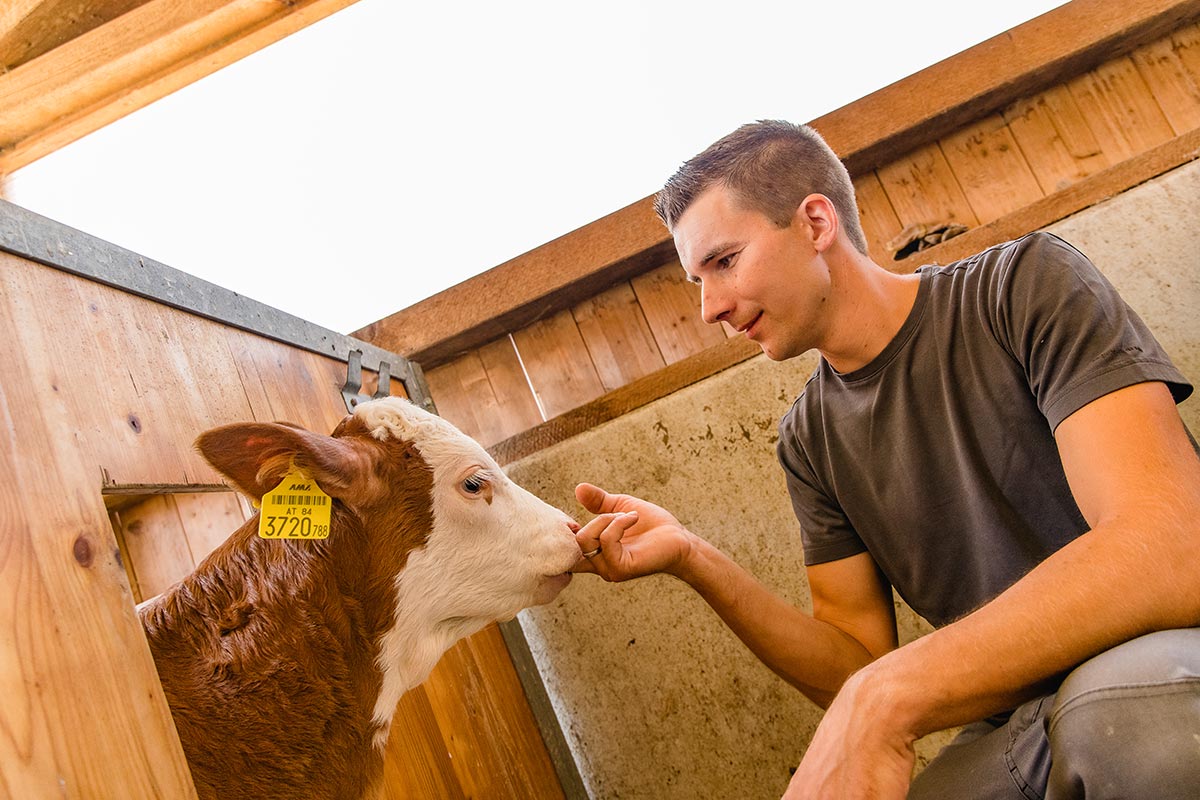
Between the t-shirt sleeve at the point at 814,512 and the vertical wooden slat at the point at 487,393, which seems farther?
the vertical wooden slat at the point at 487,393

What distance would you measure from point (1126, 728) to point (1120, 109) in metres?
2.57

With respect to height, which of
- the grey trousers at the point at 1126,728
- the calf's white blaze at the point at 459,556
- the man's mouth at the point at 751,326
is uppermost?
the man's mouth at the point at 751,326

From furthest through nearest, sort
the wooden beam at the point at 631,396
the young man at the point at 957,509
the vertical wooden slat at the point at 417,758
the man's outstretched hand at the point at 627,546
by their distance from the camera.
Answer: the wooden beam at the point at 631,396 < the vertical wooden slat at the point at 417,758 < the man's outstretched hand at the point at 627,546 < the young man at the point at 957,509

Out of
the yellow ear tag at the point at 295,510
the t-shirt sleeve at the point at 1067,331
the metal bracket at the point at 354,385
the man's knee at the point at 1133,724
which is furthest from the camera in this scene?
the metal bracket at the point at 354,385

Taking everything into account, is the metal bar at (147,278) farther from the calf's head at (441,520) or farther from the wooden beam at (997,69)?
the wooden beam at (997,69)

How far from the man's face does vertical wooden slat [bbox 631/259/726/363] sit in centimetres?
117

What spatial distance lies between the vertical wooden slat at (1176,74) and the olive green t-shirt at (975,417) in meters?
1.75

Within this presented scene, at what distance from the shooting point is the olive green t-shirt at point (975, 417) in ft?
4.58

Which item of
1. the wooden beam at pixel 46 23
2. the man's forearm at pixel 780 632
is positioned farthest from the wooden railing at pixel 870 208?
the wooden beam at pixel 46 23

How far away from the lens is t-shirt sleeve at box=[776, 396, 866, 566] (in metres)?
1.87

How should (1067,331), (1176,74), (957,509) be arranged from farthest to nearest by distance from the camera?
(1176,74) → (957,509) → (1067,331)

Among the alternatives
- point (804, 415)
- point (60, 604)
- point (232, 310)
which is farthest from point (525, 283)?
point (60, 604)

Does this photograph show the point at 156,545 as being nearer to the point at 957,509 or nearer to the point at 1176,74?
the point at 957,509

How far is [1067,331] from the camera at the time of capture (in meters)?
1.39
